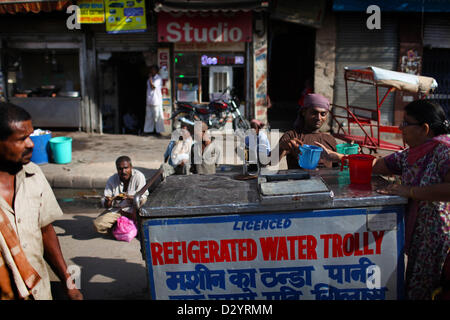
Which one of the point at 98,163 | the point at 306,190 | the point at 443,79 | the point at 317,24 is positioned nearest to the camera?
the point at 306,190

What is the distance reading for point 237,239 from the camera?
7.50ft

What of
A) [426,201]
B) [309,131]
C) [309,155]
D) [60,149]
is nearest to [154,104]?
[60,149]

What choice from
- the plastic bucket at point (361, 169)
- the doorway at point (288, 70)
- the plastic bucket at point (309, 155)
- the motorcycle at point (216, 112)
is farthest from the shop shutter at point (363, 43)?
the plastic bucket at point (361, 169)

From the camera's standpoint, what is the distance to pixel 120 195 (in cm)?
501

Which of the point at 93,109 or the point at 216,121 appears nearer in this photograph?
the point at 216,121

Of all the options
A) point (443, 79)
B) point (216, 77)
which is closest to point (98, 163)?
point (216, 77)

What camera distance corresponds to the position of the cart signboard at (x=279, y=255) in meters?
2.27

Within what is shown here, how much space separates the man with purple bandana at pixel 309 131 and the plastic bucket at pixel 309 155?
0.85 feet

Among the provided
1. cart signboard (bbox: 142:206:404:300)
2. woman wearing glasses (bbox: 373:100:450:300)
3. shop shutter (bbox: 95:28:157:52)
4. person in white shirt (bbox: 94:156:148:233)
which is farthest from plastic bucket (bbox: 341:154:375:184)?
shop shutter (bbox: 95:28:157:52)

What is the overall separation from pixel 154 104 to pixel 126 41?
2038 mm

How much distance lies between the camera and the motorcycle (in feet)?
34.3

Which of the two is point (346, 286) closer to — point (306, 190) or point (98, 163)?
point (306, 190)

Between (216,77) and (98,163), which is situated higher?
(216,77)

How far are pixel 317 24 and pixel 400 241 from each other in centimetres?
939
